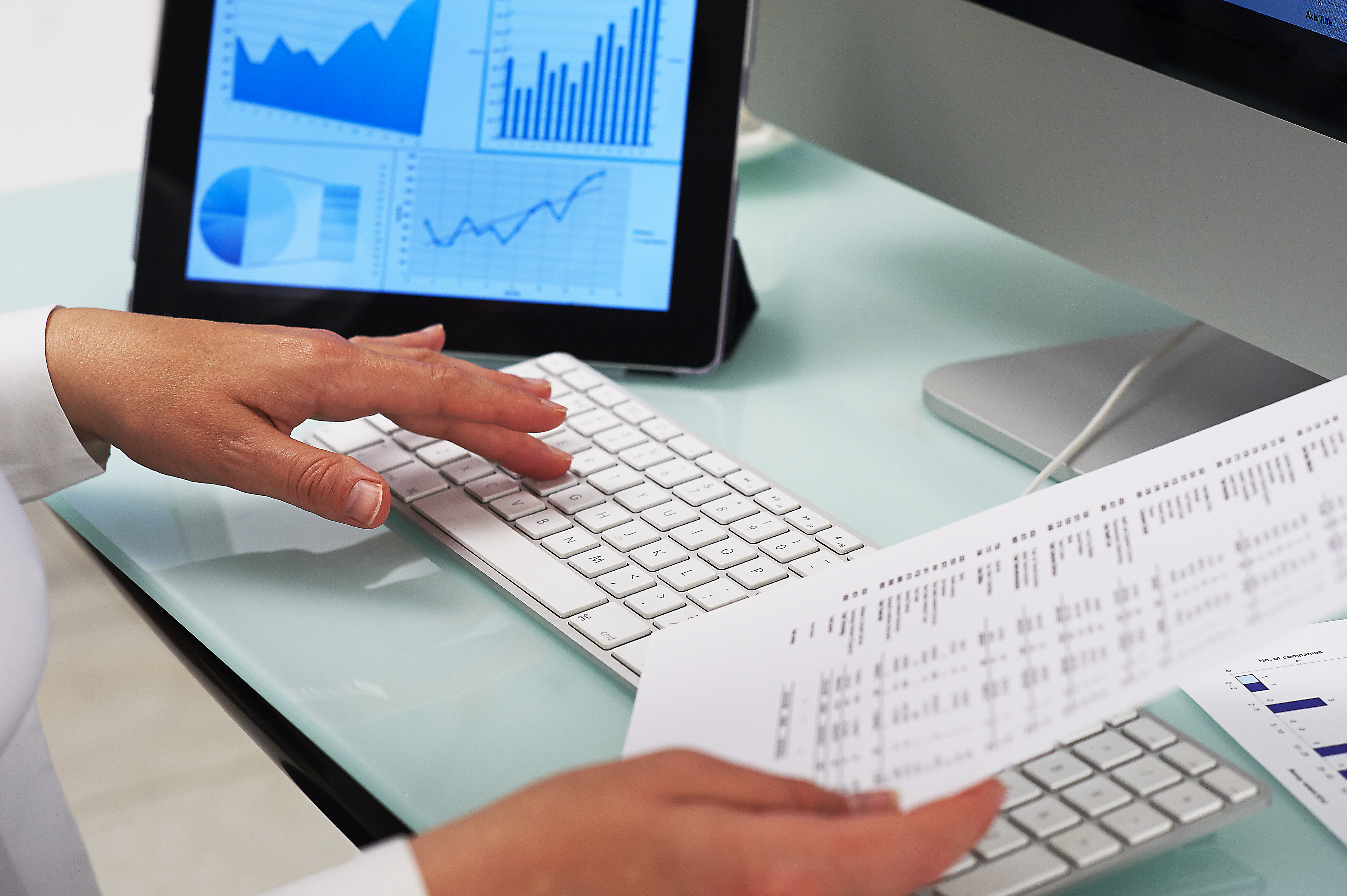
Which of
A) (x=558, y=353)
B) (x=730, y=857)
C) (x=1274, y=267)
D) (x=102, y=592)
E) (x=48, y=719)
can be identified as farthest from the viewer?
(x=102, y=592)

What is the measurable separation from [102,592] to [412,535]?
1346mm

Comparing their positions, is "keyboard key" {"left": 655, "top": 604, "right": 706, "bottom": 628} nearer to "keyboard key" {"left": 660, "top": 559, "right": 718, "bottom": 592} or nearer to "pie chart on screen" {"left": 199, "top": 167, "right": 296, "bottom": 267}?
"keyboard key" {"left": 660, "top": 559, "right": 718, "bottom": 592}

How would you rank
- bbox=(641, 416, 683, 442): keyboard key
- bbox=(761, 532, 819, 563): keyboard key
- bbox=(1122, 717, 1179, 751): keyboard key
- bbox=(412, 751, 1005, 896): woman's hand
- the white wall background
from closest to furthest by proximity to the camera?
bbox=(412, 751, 1005, 896): woman's hand
bbox=(1122, 717, 1179, 751): keyboard key
bbox=(761, 532, 819, 563): keyboard key
bbox=(641, 416, 683, 442): keyboard key
the white wall background

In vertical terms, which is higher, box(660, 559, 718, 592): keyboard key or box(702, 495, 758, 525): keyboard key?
box(702, 495, 758, 525): keyboard key

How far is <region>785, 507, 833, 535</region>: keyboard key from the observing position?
0.56m

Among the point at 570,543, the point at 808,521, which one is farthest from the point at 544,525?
the point at 808,521

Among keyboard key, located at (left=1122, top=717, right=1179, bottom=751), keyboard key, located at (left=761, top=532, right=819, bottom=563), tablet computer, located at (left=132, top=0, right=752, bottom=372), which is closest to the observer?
keyboard key, located at (left=1122, top=717, right=1179, bottom=751)

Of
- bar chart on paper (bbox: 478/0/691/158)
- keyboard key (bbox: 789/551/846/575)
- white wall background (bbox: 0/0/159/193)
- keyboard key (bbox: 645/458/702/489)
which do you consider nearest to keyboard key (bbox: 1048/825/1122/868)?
keyboard key (bbox: 789/551/846/575)

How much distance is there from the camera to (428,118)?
76 centimetres

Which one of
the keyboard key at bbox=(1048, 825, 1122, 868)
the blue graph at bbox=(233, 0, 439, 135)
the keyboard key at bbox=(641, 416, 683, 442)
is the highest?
the blue graph at bbox=(233, 0, 439, 135)

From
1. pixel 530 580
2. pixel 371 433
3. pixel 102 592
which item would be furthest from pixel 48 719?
pixel 530 580

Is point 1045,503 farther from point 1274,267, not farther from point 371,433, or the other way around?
point 371,433

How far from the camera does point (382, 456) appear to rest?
64 centimetres

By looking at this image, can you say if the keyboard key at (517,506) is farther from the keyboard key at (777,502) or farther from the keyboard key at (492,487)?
the keyboard key at (777,502)
